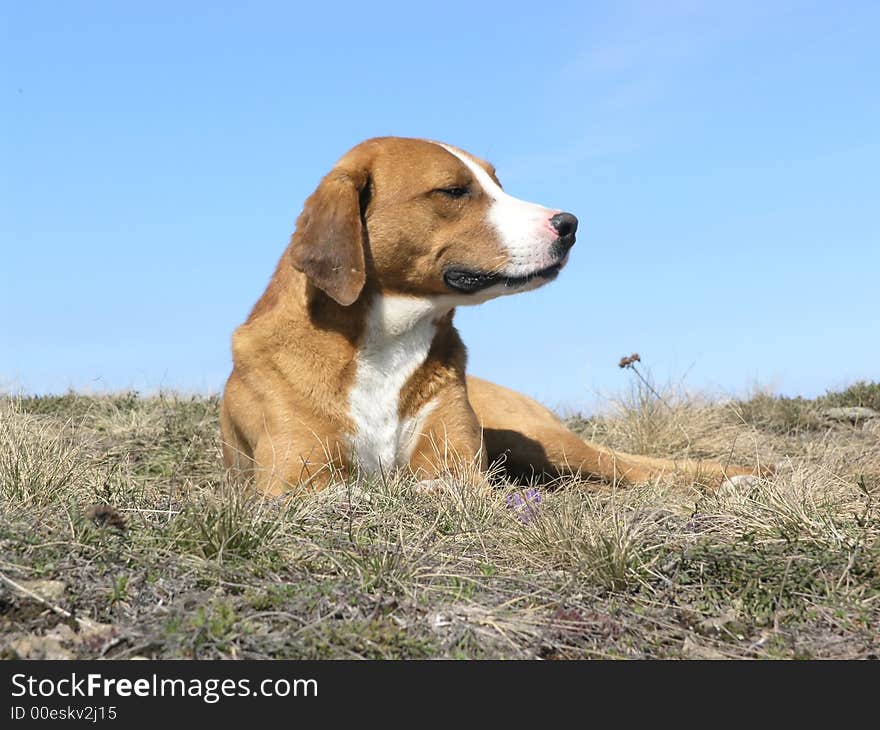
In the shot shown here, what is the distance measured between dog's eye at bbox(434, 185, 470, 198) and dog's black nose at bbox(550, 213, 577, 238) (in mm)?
476

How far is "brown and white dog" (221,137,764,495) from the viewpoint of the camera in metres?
5.32

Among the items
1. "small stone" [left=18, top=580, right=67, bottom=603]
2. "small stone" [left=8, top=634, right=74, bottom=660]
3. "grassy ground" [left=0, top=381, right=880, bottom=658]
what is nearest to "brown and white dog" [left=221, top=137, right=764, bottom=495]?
"grassy ground" [left=0, top=381, right=880, bottom=658]

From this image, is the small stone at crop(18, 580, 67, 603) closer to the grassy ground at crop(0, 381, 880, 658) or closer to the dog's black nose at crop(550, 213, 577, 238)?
the grassy ground at crop(0, 381, 880, 658)

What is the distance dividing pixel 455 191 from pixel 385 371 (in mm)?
1002

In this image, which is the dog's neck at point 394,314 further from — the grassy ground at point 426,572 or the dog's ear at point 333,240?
the grassy ground at point 426,572

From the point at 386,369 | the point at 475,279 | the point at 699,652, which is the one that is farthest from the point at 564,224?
the point at 699,652

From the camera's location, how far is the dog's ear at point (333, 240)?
16.8ft


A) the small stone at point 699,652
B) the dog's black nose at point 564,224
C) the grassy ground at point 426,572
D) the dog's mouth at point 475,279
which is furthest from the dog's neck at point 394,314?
the small stone at point 699,652

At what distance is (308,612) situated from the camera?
337 centimetres
